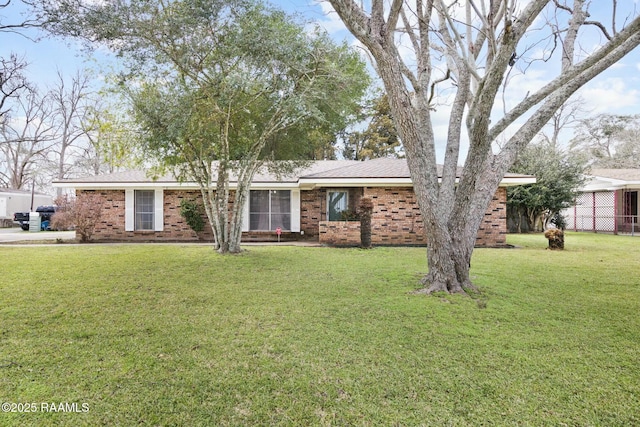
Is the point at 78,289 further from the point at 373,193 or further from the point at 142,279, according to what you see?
the point at 373,193

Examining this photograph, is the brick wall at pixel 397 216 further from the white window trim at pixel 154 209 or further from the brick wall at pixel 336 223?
the white window trim at pixel 154 209

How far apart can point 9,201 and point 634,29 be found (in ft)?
114

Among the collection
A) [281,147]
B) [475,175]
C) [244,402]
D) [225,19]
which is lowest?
[244,402]

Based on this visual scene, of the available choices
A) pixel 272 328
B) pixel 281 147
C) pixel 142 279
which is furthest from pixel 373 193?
pixel 272 328

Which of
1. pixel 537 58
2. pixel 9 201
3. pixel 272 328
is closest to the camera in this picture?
pixel 272 328

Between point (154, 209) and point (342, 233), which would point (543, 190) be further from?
point (154, 209)

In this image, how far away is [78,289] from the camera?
5.82 meters

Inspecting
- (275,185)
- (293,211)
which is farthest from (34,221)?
(293,211)

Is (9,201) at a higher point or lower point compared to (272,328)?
higher

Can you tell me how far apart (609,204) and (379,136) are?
15.8 meters

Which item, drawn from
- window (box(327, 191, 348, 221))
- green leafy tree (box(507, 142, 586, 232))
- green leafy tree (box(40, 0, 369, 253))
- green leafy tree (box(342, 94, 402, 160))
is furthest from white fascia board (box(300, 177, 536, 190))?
green leafy tree (box(342, 94, 402, 160))

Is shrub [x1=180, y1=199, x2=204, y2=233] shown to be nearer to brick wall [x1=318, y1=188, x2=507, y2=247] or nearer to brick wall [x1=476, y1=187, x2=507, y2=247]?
brick wall [x1=318, y1=188, x2=507, y2=247]

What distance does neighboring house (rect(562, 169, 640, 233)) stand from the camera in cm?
1859

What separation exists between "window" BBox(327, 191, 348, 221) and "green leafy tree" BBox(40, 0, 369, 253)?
4373 mm
